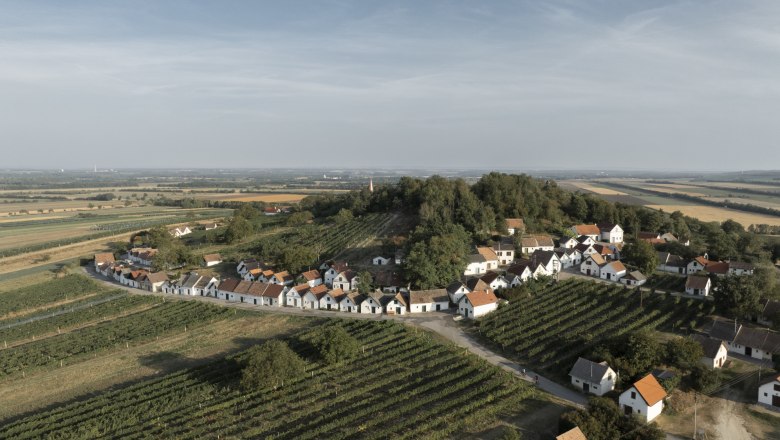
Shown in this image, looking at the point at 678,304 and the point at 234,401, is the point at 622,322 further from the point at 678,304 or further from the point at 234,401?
the point at 234,401

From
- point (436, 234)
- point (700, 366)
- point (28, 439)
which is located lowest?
point (28, 439)

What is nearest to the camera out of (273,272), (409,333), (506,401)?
(506,401)

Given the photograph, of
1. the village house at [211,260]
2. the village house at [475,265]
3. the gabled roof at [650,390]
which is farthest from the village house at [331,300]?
the gabled roof at [650,390]

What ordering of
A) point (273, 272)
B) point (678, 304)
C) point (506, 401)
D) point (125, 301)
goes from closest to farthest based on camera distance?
point (506, 401) → point (678, 304) → point (125, 301) → point (273, 272)

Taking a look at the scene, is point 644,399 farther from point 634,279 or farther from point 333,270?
point 333,270

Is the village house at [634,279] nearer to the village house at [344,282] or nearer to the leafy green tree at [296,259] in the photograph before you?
the village house at [344,282]

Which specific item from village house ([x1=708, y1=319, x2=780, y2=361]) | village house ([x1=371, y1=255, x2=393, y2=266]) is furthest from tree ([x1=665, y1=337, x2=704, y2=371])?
village house ([x1=371, y1=255, x2=393, y2=266])

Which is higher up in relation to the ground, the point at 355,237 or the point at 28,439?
the point at 355,237

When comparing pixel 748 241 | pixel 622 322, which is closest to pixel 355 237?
pixel 622 322
